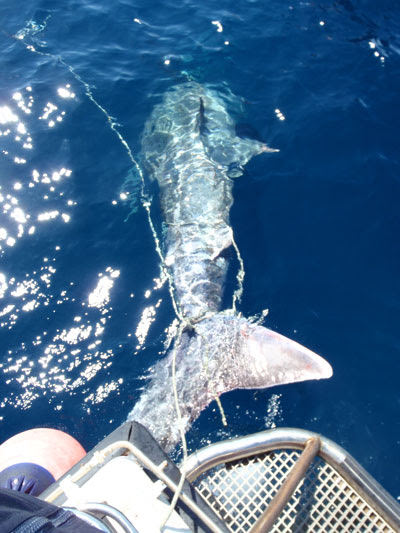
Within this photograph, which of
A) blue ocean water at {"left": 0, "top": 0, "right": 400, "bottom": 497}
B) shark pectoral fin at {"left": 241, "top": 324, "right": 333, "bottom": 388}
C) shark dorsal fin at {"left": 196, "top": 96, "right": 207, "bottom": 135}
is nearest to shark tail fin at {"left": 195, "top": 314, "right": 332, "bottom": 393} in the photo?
shark pectoral fin at {"left": 241, "top": 324, "right": 333, "bottom": 388}

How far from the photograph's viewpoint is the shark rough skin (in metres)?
5.14

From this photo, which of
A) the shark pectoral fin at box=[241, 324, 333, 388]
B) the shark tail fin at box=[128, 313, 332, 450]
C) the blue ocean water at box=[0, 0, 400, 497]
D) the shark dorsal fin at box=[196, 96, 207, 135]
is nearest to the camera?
the shark pectoral fin at box=[241, 324, 333, 388]

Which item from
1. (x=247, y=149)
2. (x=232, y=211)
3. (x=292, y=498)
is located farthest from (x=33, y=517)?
(x=247, y=149)

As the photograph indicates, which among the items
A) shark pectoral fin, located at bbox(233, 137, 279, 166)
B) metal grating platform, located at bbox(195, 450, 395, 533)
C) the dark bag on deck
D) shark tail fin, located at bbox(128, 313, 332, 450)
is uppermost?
the dark bag on deck

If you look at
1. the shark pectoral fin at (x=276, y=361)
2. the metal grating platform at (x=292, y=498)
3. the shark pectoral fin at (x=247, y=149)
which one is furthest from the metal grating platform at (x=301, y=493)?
the shark pectoral fin at (x=247, y=149)

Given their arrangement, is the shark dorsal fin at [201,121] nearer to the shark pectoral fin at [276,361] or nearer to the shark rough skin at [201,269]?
the shark rough skin at [201,269]

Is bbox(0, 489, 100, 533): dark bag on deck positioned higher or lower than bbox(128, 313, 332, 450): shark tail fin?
higher

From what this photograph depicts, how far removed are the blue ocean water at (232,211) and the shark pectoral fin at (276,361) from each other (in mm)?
496

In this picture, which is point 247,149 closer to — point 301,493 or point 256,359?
point 256,359

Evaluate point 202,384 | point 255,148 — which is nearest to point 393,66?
point 255,148

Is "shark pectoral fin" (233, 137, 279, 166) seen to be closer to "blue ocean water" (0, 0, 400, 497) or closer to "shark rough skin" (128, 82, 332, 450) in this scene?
"shark rough skin" (128, 82, 332, 450)

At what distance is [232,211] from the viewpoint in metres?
7.86

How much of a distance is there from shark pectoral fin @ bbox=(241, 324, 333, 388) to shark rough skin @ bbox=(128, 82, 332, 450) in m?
0.01

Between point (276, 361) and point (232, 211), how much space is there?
11.9 feet
